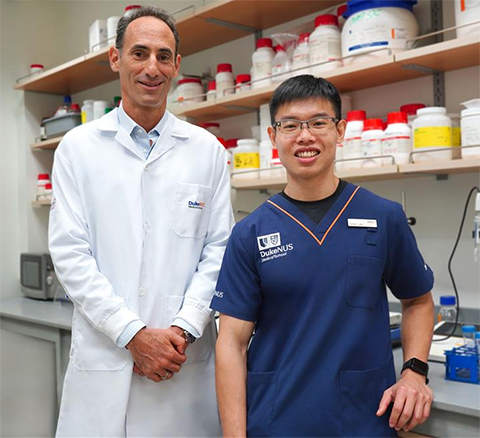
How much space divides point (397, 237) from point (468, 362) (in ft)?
1.46

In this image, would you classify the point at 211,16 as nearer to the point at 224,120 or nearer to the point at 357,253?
the point at 224,120

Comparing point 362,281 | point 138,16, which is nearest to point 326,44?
point 138,16

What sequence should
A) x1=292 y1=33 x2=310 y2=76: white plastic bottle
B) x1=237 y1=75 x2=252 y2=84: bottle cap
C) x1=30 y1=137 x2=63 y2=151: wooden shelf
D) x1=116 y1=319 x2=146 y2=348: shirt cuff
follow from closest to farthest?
x1=116 y1=319 x2=146 y2=348: shirt cuff
x1=292 y1=33 x2=310 y2=76: white plastic bottle
x1=237 y1=75 x2=252 y2=84: bottle cap
x1=30 y1=137 x2=63 y2=151: wooden shelf

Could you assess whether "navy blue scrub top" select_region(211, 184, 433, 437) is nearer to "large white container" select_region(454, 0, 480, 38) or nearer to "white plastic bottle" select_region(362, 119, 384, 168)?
"white plastic bottle" select_region(362, 119, 384, 168)

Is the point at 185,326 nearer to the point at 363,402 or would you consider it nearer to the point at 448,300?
the point at 363,402

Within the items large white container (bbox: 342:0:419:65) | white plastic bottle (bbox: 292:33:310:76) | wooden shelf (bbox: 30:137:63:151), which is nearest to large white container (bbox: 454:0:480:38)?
large white container (bbox: 342:0:419:65)

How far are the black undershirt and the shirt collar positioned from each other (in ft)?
1.55

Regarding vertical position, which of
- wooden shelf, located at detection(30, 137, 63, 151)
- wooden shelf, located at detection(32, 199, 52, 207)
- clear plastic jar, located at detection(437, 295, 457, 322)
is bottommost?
clear plastic jar, located at detection(437, 295, 457, 322)

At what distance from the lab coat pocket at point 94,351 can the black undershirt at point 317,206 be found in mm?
592

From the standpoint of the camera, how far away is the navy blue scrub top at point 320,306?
1214 mm

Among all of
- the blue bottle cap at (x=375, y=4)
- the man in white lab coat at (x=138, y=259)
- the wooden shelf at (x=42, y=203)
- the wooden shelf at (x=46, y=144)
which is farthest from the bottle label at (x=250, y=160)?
the wooden shelf at (x=42, y=203)

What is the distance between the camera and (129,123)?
1.57 metres

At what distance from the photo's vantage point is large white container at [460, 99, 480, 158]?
1.75 meters

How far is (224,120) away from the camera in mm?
2902
